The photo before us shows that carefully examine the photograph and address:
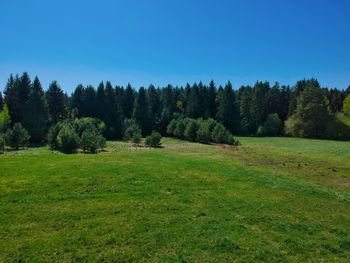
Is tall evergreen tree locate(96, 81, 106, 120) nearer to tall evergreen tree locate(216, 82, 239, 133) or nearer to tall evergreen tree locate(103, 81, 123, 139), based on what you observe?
tall evergreen tree locate(103, 81, 123, 139)

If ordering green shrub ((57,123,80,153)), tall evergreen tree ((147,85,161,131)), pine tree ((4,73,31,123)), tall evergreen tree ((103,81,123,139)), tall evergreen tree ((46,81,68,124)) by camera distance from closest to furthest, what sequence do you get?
green shrub ((57,123,80,153))
pine tree ((4,73,31,123))
tall evergreen tree ((46,81,68,124))
tall evergreen tree ((103,81,123,139))
tall evergreen tree ((147,85,161,131))

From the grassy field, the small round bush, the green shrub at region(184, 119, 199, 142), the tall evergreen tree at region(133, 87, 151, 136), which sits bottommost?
the grassy field

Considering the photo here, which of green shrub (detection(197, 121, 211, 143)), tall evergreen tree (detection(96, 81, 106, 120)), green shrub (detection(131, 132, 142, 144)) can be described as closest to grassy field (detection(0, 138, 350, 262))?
green shrub (detection(131, 132, 142, 144))

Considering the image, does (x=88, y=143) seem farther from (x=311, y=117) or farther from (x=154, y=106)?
(x=311, y=117)

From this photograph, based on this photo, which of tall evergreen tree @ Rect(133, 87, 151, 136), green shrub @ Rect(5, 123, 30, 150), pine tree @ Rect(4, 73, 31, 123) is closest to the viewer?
green shrub @ Rect(5, 123, 30, 150)

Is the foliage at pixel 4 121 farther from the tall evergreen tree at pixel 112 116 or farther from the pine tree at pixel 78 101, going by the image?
the pine tree at pixel 78 101

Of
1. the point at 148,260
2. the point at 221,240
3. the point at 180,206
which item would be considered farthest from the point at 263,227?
the point at 148,260

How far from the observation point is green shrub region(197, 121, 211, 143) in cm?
5672

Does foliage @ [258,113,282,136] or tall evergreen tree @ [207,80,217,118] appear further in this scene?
tall evergreen tree @ [207,80,217,118]

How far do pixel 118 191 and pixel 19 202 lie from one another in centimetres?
418

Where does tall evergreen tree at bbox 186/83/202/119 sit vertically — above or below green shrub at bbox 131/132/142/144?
above

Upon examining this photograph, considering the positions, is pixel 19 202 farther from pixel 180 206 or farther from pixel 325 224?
pixel 325 224

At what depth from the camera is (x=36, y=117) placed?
2004 inches

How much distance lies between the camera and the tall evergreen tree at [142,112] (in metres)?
73.3
